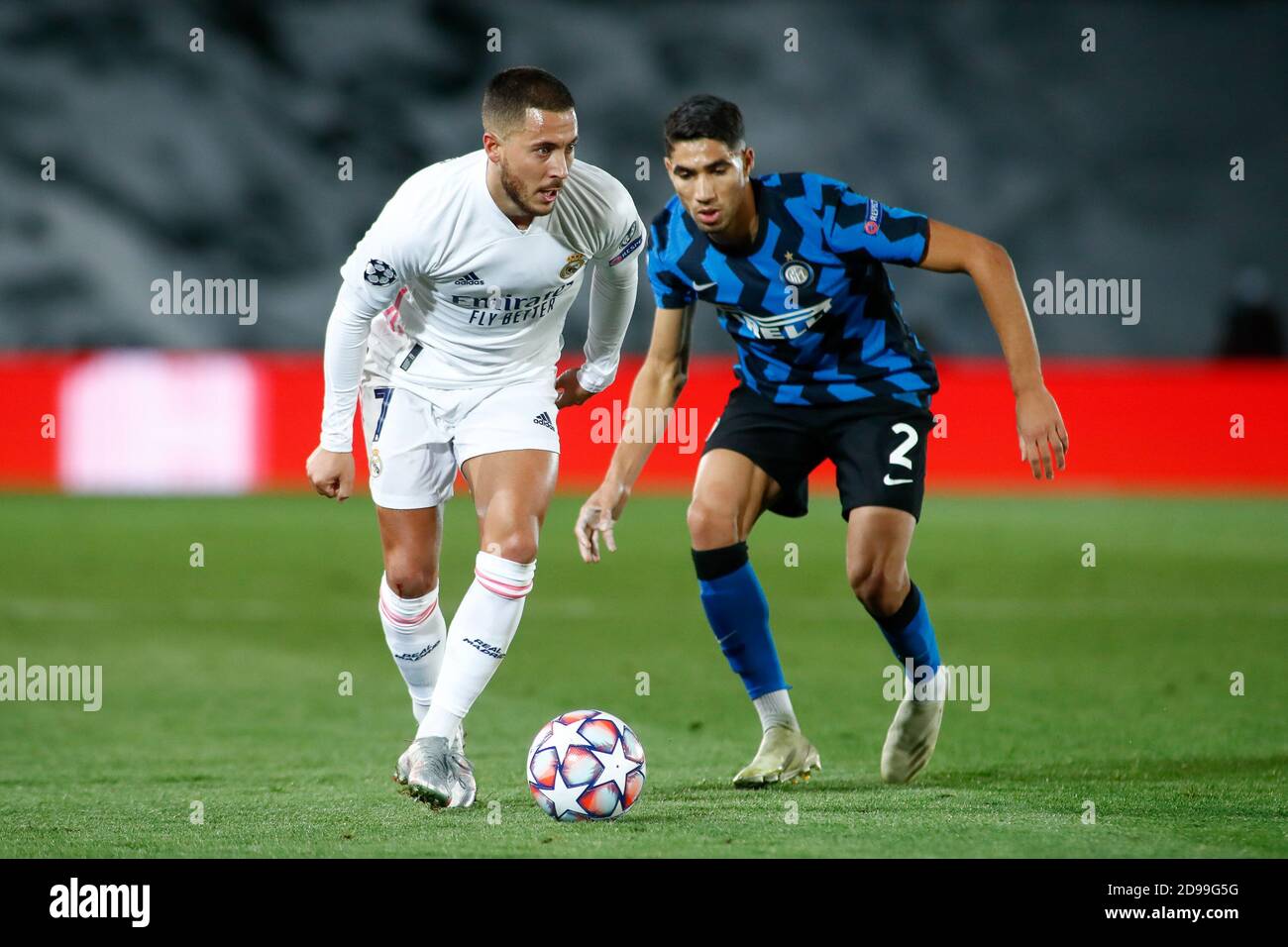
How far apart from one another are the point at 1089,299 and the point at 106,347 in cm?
1331

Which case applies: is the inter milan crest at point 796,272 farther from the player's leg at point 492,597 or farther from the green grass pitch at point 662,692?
the green grass pitch at point 662,692

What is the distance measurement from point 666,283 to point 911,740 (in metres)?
1.69

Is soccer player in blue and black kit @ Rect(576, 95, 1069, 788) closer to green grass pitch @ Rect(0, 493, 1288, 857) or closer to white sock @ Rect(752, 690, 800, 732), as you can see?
white sock @ Rect(752, 690, 800, 732)

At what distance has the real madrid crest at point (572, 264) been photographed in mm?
5137

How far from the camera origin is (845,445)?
541 cm

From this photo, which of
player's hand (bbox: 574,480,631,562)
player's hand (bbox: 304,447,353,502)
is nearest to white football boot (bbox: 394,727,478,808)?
player's hand (bbox: 574,480,631,562)

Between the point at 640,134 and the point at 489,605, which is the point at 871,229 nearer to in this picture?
the point at 489,605

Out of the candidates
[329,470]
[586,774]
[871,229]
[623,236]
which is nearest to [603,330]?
[623,236]

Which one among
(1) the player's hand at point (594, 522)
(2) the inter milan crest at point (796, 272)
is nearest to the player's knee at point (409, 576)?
(1) the player's hand at point (594, 522)

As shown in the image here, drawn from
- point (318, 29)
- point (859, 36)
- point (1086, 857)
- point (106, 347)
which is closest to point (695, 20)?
point (859, 36)

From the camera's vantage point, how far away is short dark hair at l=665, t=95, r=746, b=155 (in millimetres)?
4926

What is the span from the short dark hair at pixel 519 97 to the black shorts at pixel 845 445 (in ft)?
4.21

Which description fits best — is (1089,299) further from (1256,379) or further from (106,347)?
(106,347)

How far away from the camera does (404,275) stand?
4965 millimetres
